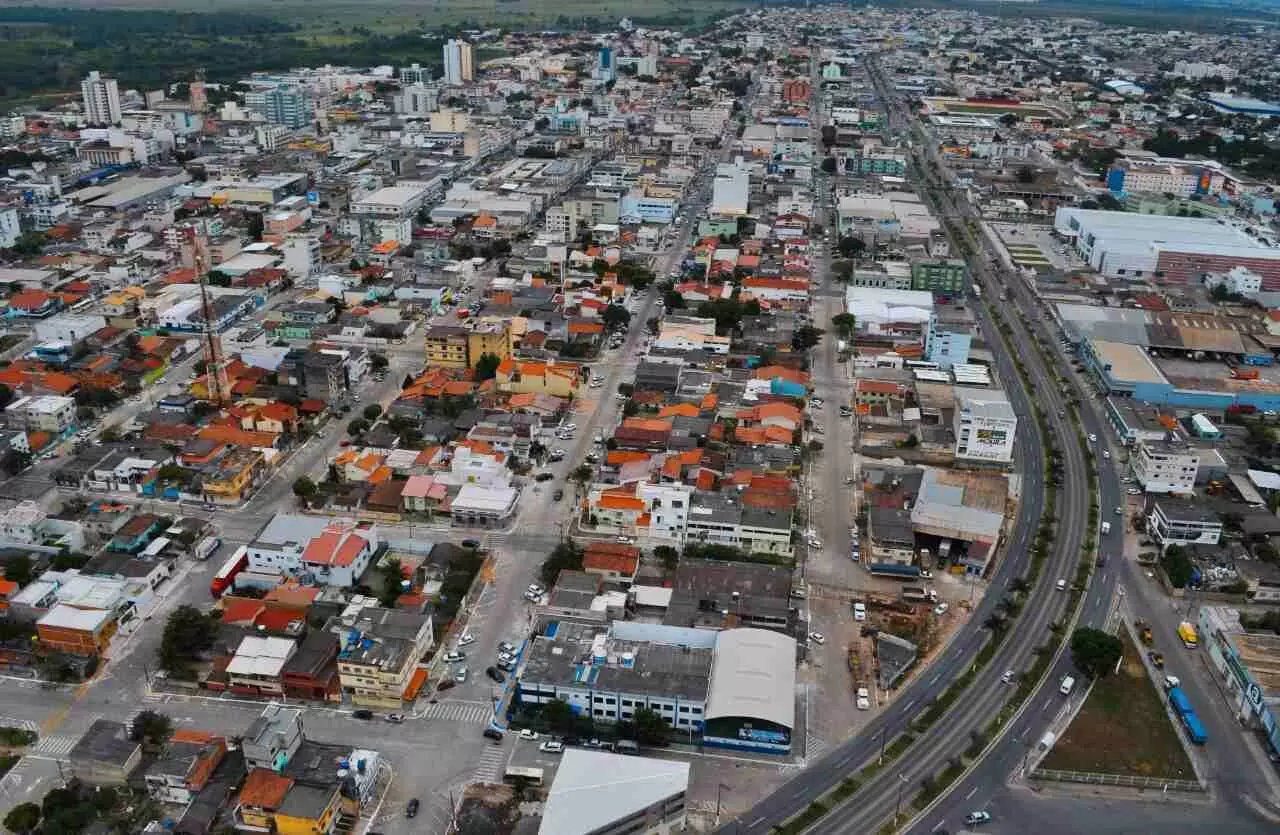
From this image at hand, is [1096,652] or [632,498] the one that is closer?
[1096,652]

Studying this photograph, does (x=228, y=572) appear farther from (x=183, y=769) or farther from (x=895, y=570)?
(x=895, y=570)

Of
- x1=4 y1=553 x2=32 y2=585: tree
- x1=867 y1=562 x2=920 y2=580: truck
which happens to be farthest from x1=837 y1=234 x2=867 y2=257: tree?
x1=4 y1=553 x2=32 y2=585: tree

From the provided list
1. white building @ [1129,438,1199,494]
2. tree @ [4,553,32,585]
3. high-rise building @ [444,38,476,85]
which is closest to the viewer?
tree @ [4,553,32,585]

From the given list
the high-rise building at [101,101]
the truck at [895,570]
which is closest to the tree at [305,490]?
the truck at [895,570]

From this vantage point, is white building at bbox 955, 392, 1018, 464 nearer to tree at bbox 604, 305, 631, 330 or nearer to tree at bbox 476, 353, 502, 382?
tree at bbox 604, 305, 631, 330

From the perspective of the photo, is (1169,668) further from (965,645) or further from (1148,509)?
(1148,509)

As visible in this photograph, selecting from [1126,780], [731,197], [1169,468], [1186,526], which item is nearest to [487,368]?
[1169,468]
